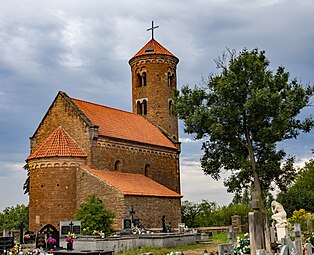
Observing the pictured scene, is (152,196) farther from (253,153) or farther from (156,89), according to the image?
(156,89)

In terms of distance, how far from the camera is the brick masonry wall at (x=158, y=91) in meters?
51.9

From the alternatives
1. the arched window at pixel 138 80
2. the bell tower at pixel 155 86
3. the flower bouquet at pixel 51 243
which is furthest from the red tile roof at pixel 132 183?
the arched window at pixel 138 80

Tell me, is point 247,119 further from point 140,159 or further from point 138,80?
point 138,80

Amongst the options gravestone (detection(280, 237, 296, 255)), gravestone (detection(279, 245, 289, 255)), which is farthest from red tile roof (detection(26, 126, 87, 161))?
gravestone (detection(279, 245, 289, 255))

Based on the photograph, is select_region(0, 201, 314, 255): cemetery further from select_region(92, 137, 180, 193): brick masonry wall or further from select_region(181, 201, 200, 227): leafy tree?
select_region(181, 201, 200, 227): leafy tree

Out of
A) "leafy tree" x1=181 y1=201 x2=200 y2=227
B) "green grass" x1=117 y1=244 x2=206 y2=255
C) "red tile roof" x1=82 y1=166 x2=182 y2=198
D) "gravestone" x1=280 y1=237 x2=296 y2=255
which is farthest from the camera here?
"leafy tree" x1=181 y1=201 x2=200 y2=227

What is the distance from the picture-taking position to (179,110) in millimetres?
36469

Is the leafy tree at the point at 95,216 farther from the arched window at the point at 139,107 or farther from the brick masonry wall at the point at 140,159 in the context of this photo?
the arched window at the point at 139,107

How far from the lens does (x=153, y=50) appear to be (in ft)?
173

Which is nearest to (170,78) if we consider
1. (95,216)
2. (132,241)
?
(95,216)

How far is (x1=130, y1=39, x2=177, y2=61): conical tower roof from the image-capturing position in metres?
52.6

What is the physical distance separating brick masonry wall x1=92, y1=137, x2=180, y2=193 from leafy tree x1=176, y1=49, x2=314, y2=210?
7174 mm

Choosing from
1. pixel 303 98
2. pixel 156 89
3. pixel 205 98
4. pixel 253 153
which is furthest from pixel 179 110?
pixel 156 89

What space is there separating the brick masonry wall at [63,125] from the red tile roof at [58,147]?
43cm
